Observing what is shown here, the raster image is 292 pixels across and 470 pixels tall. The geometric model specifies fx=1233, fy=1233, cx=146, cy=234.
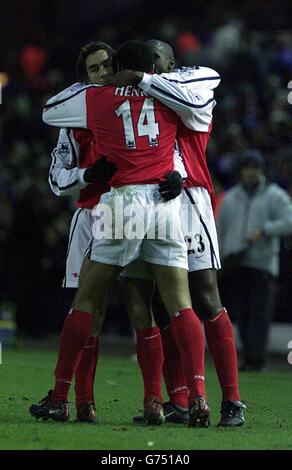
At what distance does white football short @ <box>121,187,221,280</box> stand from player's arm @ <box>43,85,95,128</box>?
0.75 metres

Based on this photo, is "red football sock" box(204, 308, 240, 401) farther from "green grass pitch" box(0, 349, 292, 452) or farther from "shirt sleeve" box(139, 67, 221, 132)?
"shirt sleeve" box(139, 67, 221, 132)

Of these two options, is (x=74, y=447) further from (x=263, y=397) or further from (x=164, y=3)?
(x=164, y=3)

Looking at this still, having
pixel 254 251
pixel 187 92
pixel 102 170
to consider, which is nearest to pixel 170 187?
pixel 102 170

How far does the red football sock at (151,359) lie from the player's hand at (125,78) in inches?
57.4

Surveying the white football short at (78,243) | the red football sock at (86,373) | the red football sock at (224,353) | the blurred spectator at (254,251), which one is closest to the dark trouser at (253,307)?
the blurred spectator at (254,251)

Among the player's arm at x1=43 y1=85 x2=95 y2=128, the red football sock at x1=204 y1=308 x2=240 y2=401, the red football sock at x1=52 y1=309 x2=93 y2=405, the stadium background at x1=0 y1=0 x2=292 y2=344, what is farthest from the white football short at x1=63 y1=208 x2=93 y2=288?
the stadium background at x1=0 y1=0 x2=292 y2=344

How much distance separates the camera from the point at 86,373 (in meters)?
7.38

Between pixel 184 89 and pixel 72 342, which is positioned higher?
pixel 184 89

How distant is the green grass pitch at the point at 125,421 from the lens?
6.26 m

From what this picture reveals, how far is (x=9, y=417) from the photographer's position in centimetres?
747

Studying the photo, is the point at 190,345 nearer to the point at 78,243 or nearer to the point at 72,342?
the point at 72,342

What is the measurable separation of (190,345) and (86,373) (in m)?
0.82

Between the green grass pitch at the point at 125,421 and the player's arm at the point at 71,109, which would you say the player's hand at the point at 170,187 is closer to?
the player's arm at the point at 71,109

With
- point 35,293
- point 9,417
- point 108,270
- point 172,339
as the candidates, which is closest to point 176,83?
point 108,270
